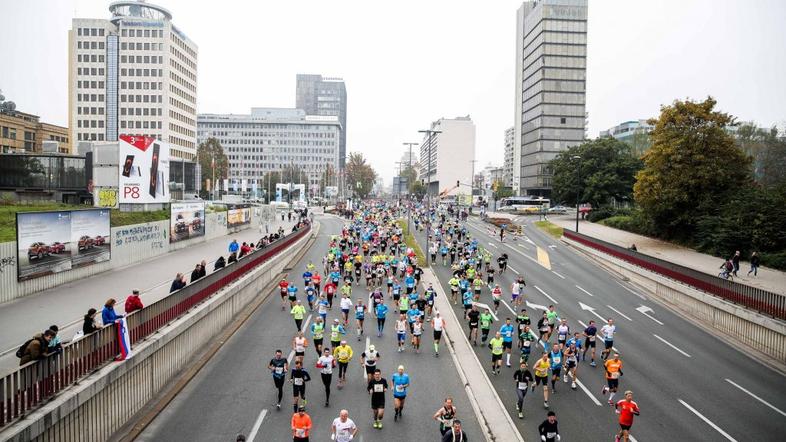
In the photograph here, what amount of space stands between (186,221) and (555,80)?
99.7m

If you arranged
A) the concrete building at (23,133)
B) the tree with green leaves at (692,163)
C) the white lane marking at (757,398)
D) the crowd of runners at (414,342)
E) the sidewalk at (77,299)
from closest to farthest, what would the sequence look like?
the crowd of runners at (414,342), the white lane marking at (757,398), the sidewalk at (77,299), the tree with green leaves at (692,163), the concrete building at (23,133)

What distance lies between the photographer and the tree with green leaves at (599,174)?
73.3 metres

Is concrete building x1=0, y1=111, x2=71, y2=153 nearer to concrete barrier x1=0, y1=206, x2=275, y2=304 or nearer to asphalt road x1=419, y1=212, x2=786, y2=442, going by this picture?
concrete barrier x1=0, y1=206, x2=275, y2=304

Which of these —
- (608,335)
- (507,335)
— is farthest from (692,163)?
(507,335)

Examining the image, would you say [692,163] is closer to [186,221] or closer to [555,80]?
[186,221]

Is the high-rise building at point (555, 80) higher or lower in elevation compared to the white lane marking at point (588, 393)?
higher

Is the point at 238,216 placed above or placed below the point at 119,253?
above

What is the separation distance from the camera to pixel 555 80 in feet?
387

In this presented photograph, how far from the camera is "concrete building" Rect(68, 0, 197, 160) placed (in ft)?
321

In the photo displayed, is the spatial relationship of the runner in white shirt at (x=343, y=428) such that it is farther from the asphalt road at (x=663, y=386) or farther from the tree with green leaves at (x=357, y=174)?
the tree with green leaves at (x=357, y=174)

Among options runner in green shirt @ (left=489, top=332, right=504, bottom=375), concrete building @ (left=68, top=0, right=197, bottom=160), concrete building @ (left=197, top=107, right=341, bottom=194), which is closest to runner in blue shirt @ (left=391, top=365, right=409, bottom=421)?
runner in green shirt @ (left=489, top=332, right=504, bottom=375)

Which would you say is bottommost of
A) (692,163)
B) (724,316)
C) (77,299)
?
(724,316)

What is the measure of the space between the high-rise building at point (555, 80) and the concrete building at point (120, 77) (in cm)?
7702

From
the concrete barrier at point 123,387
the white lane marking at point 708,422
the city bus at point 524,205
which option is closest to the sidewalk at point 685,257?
the white lane marking at point 708,422
